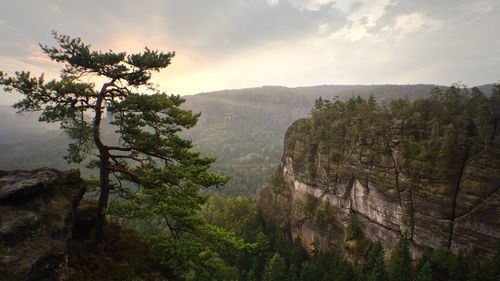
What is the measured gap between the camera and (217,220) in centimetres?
8969

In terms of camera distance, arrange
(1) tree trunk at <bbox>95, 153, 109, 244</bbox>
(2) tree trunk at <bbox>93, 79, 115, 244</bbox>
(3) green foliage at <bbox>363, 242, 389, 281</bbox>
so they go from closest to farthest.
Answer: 1. (2) tree trunk at <bbox>93, 79, 115, 244</bbox>
2. (1) tree trunk at <bbox>95, 153, 109, 244</bbox>
3. (3) green foliage at <bbox>363, 242, 389, 281</bbox>

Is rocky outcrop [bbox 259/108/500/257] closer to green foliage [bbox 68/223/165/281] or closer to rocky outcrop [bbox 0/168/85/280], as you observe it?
green foliage [bbox 68/223/165/281]

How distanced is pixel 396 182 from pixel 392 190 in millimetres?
1458

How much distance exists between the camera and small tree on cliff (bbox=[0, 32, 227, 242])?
44.0 feet

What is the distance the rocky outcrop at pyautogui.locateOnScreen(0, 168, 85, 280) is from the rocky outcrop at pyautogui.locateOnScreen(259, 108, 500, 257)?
147ft

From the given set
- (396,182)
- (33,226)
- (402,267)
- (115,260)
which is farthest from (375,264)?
(33,226)

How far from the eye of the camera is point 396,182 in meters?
48.6

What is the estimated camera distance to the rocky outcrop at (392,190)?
129 ft

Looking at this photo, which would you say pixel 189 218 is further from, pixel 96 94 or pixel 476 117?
pixel 476 117

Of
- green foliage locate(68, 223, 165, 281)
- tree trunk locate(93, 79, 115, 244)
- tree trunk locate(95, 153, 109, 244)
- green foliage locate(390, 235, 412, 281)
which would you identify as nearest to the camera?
green foliage locate(68, 223, 165, 281)

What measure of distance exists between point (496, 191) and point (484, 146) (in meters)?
5.74

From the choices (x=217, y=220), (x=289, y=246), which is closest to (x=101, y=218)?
(x=289, y=246)

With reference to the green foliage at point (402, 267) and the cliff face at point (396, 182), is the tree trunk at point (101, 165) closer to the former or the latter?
the green foliage at point (402, 267)

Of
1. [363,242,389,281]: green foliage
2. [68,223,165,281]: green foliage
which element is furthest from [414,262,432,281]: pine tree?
[68,223,165,281]: green foliage
